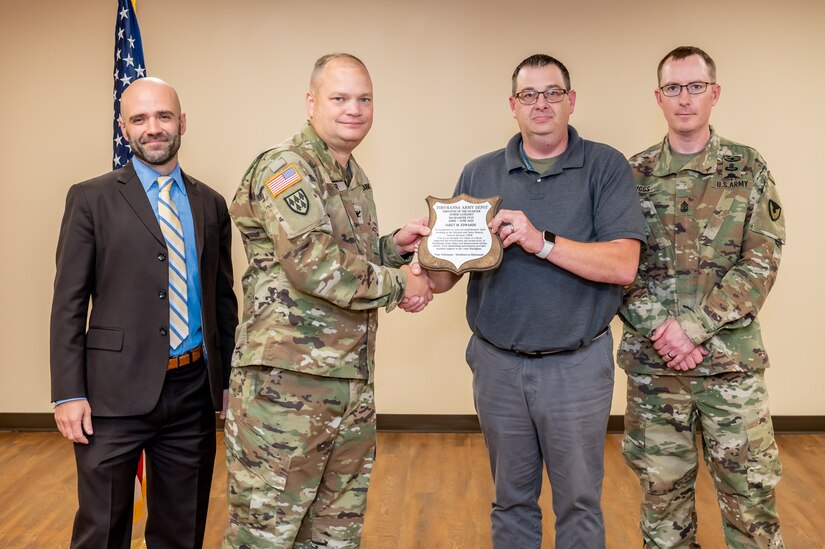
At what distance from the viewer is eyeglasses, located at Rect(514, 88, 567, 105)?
2.36m

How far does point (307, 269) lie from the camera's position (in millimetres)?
2100

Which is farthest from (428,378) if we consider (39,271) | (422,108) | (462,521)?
(39,271)

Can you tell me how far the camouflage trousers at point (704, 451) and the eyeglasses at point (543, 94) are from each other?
100cm

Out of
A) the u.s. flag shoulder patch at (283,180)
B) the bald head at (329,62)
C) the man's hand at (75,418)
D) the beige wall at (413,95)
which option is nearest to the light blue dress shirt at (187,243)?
the man's hand at (75,418)

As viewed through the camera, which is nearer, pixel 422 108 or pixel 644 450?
pixel 644 450

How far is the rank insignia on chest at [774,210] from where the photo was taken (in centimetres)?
254

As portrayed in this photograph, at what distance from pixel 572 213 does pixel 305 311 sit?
88 centimetres

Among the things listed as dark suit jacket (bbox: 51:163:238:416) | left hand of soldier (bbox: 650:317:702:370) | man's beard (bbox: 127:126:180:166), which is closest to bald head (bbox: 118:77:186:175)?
man's beard (bbox: 127:126:180:166)

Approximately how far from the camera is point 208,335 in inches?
95.6

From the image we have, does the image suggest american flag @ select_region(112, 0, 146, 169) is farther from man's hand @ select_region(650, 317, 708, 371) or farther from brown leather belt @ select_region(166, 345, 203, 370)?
man's hand @ select_region(650, 317, 708, 371)

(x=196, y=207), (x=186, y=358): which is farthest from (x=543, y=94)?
(x=186, y=358)

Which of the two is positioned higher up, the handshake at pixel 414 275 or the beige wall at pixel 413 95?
the beige wall at pixel 413 95

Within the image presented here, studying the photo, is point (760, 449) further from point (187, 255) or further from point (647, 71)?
point (647, 71)

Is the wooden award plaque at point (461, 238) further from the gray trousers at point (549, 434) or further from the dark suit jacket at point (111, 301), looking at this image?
the dark suit jacket at point (111, 301)
